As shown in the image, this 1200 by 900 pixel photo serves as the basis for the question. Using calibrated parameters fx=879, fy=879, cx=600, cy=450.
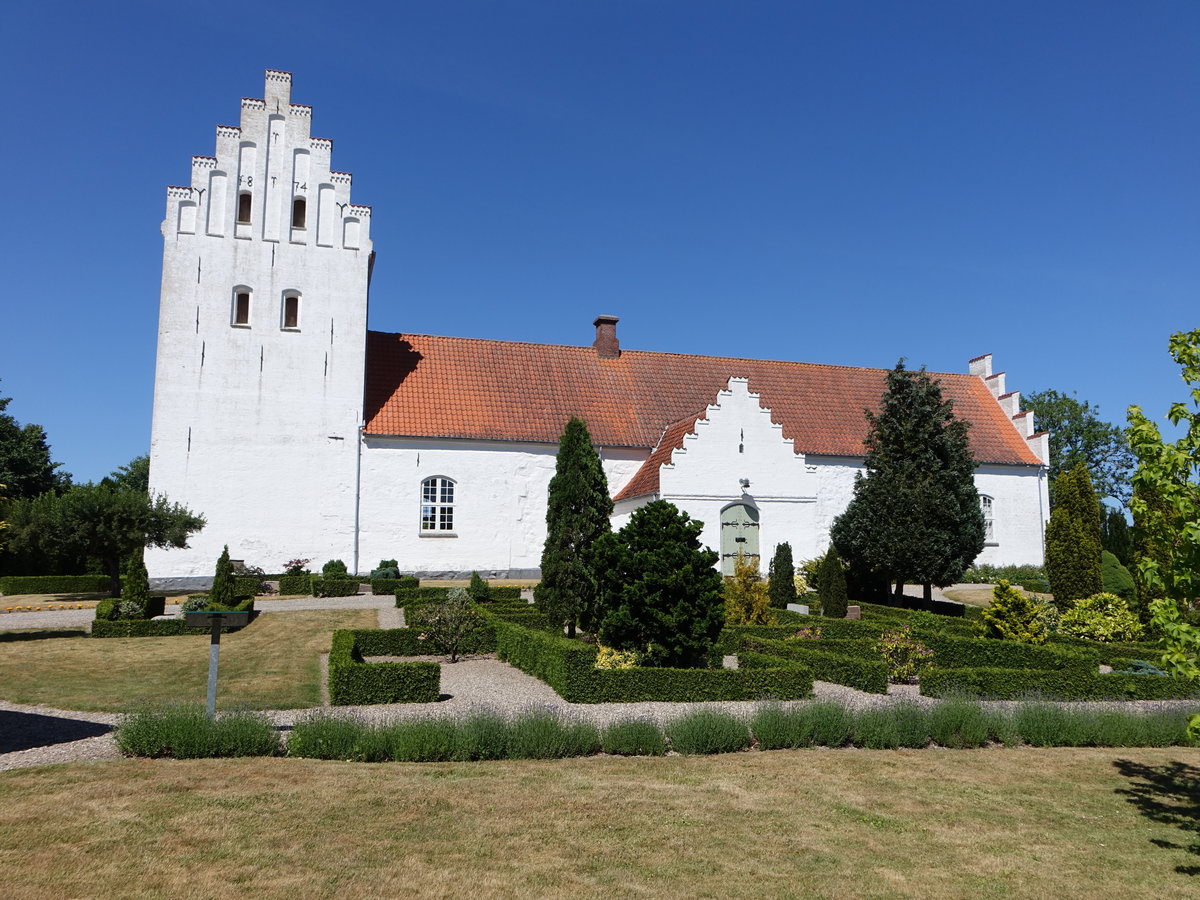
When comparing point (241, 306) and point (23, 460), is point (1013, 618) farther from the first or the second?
point (23, 460)

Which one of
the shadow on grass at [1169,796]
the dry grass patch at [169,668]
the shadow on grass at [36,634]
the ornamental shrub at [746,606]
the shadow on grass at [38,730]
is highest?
the ornamental shrub at [746,606]

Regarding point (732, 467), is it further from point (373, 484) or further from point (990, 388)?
point (990, 388)

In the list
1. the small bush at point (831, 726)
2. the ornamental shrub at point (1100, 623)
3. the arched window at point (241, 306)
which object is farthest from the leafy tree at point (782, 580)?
the arched window at point (241, 306)

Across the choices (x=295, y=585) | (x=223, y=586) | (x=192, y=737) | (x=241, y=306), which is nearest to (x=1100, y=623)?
(x=192, y=737)

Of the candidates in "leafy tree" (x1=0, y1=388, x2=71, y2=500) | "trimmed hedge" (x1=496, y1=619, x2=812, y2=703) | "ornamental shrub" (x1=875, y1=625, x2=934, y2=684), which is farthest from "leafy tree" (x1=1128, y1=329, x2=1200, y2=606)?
"leafy tree" (x1=0, y1=388, x2=71, y2=500)

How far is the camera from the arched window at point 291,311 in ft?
88.9

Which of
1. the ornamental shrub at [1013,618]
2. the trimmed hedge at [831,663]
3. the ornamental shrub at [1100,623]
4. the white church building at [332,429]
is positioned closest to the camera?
the trimmed hedge at [831,663]

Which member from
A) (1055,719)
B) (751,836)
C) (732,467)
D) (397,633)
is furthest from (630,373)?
(751,836)

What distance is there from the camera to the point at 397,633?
1530cm

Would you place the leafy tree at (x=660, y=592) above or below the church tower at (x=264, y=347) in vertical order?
below

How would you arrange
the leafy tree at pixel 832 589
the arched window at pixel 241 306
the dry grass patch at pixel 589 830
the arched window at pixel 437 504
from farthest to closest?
the arched window at pixel 437 504, the arched window at pixel 241 306, the leafy tree at pixel 832 589, the dry grass patch at pixel 589 830

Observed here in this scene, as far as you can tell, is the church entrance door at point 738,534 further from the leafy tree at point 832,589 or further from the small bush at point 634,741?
the small bush at point 634,741

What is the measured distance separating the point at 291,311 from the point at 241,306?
57.1 inches

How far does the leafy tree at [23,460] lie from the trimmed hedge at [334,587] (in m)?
23.7
